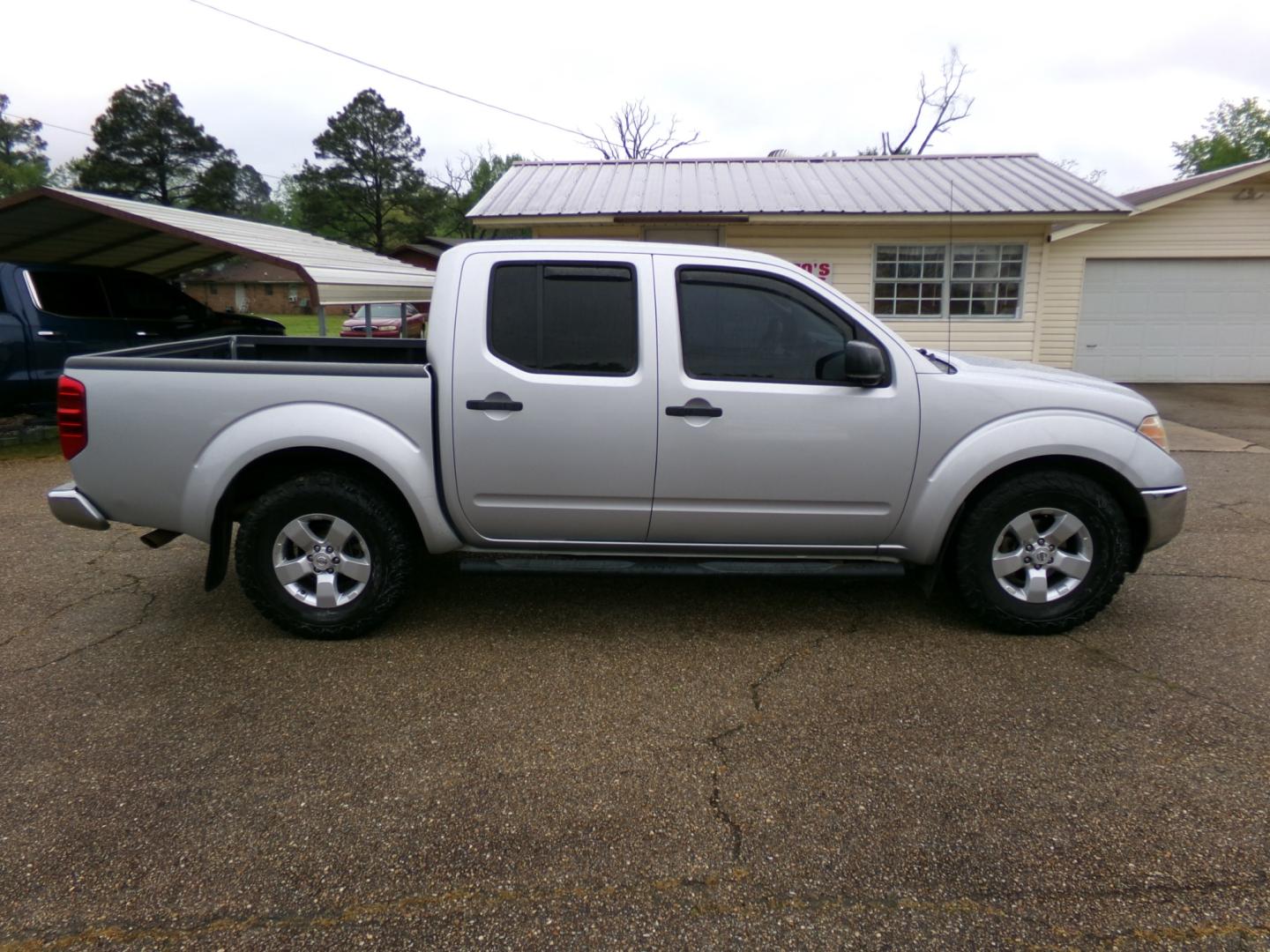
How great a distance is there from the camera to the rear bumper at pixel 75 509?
154 inches

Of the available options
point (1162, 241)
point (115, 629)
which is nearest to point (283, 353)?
point (115, 629)

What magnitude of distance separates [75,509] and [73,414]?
454mm

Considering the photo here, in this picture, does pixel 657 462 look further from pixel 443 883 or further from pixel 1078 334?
pixel 1078 334

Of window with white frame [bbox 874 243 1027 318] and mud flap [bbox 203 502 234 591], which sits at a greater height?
window with white frame [bbox 874 243 1027 318]

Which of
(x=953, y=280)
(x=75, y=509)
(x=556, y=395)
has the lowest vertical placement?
(x=75, y=509)

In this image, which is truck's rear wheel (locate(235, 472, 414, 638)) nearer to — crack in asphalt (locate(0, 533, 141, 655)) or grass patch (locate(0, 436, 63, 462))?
crack in asphalt (locate(0, 533, 141, 655))

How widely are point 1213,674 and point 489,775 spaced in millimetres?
3177

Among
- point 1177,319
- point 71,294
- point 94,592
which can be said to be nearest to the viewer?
point 94,592

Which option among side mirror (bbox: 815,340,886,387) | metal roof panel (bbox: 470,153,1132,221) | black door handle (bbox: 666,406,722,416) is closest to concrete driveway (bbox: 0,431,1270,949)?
black door handle (bbox: 666,406,722,416)

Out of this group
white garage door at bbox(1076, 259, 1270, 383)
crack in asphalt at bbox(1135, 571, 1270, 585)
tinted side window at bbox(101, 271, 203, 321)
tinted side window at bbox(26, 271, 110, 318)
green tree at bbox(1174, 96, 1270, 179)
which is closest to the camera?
crack in asphalt at bbox(1135, 571, 1270, 585)

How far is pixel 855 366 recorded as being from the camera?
367 cm

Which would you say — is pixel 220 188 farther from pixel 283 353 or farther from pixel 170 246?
pixel 283 353

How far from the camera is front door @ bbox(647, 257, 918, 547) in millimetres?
3822

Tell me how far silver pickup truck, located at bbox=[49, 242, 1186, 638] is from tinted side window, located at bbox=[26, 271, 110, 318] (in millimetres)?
5911
